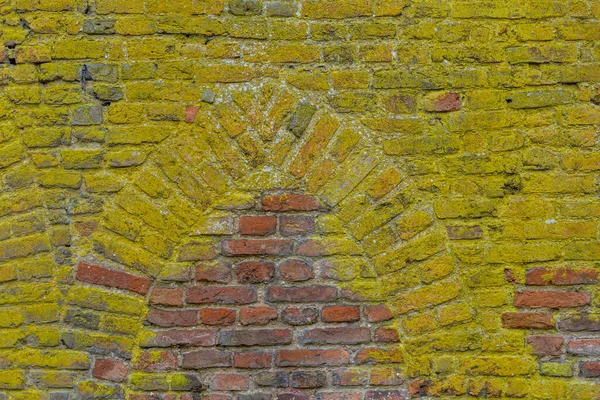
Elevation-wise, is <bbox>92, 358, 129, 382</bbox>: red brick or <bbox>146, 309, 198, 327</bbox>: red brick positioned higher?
<bbox>146, 309, 198, 327</bbox>: red brick

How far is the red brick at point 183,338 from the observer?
2.48m

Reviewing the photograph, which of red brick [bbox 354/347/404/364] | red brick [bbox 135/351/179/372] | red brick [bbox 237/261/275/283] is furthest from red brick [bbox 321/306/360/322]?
red brick [bbox 135/351/179/372]

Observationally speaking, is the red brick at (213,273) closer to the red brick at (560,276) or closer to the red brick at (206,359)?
the red brick at (206,359)

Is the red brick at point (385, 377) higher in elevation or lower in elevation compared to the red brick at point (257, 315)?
lower

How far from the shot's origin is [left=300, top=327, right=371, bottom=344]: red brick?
2492 millimetres

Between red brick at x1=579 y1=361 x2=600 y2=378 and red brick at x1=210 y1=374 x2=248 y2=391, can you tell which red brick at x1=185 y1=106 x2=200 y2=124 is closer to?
red brick at x1=210 y1=374 x2=248 y2=391

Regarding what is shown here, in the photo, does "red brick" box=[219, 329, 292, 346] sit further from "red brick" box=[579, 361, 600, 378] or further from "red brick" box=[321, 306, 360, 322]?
"red brick" box=[579, 361, 600, 378]

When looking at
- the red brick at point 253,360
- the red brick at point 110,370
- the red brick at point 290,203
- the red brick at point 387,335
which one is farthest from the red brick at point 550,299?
the red brick at point 110,370

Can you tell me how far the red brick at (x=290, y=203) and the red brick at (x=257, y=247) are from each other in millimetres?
136

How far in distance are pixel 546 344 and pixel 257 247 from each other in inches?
48.9

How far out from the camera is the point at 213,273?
251cm

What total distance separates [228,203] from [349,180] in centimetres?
51

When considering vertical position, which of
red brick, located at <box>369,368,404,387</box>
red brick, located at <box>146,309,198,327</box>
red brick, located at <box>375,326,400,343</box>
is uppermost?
red brick, located at <box>146,309,198,327</box>

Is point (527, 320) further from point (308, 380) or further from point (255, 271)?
point (255, 271)
